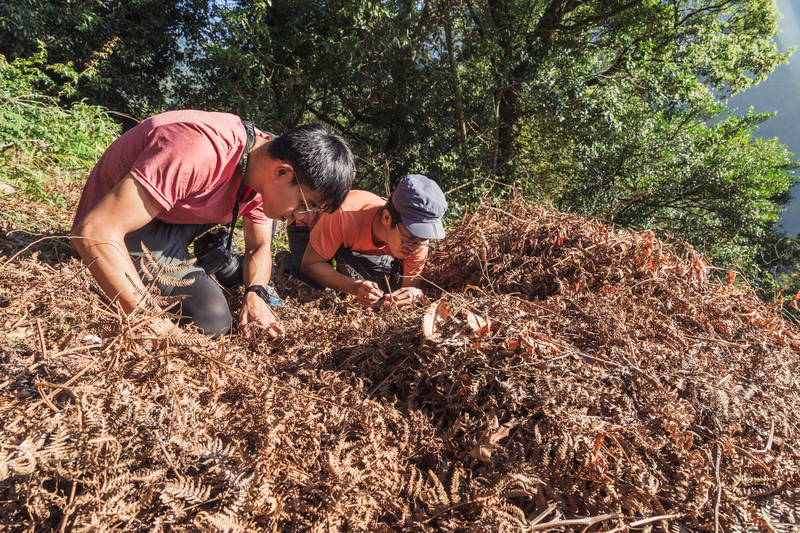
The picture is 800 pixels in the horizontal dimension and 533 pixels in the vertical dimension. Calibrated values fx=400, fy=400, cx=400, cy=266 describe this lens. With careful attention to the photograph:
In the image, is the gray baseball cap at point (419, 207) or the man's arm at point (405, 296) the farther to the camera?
the gray baseball cap at point (419, 207)

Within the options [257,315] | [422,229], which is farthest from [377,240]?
[257,315]

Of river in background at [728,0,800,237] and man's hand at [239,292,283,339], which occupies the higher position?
river in background at [728,0,800,237]

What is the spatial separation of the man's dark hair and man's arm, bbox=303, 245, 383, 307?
2.22 ft

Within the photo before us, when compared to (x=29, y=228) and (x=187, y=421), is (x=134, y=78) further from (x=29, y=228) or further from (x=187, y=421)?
(x=187, y=421)

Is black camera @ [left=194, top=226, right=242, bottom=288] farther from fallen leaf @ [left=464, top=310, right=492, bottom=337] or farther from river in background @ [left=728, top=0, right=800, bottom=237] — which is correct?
river in background @ [left=728, top=0, right=800, bottom=237]

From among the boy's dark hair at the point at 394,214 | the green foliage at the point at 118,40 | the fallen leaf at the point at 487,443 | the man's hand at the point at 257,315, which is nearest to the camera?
the fallen leaf at the point at 487,443

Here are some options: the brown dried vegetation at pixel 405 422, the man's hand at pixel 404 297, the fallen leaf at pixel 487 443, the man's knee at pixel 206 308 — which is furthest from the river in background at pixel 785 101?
the man's knee at pixel 206 308

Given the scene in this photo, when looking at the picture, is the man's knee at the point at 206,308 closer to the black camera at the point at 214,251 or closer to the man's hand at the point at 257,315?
the man's hand at the point at 257,315

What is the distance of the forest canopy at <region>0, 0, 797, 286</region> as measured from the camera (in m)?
7.82

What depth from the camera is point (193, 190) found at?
79.1 inches

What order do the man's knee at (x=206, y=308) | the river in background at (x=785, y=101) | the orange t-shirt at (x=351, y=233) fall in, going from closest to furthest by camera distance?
the man's knee at (x=206, y=308), the orange t-shirt at (x=351, y=233), the river in background at (x=785, y=101)

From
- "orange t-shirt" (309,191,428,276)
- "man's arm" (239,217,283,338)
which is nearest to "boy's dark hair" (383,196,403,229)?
"orange t-shirt" (309,191,428,276)

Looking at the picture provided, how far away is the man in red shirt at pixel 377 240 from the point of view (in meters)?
2.69

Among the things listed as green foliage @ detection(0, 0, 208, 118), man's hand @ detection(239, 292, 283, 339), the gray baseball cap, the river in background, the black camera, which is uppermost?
the river in background
